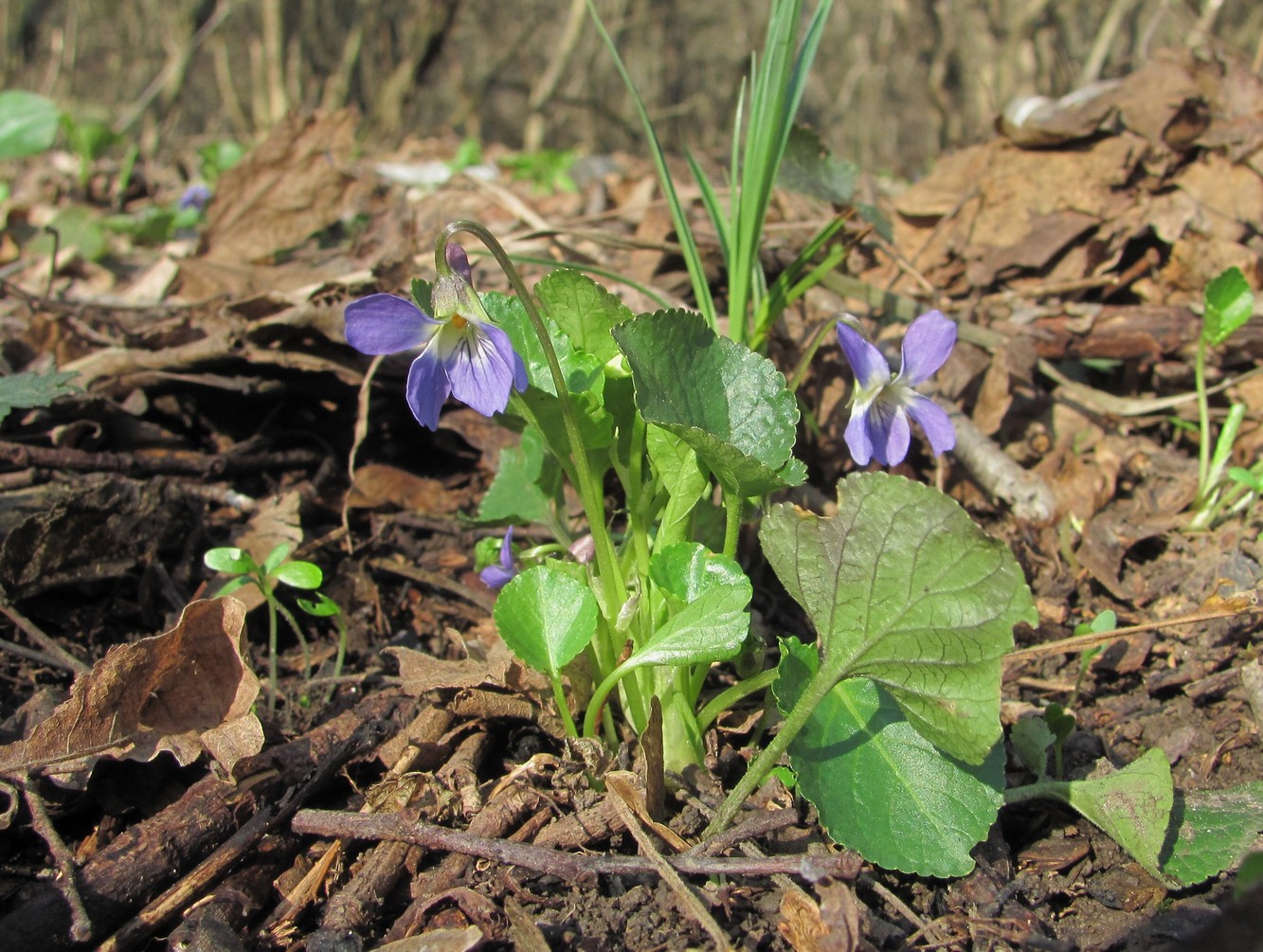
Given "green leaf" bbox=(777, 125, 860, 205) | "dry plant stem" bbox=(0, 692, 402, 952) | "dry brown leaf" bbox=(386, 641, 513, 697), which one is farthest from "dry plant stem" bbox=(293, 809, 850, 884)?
"green leaf" bbox=(777, 125, 860, 205)

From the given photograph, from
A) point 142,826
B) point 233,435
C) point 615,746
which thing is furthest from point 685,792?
point 233,435

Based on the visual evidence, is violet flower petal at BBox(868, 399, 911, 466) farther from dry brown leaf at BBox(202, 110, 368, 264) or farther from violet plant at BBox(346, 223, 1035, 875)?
dry brown leaf at BBox(202, 110, 368, 264)

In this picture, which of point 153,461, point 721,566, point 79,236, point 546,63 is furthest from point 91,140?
point 546,63

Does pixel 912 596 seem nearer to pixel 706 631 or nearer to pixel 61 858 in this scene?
pixel 706 631

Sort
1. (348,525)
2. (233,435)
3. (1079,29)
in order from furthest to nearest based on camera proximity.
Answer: (1079,29)
(233,435)
(348,525)

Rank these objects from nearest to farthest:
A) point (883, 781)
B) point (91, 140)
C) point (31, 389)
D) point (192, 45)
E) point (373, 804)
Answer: point (883, 781), point (373, 804), point (31, 389), point (91, 140), point (192, 45)

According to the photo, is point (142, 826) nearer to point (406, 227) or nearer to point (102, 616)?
point (102, 616)
